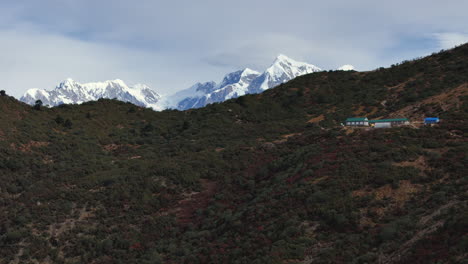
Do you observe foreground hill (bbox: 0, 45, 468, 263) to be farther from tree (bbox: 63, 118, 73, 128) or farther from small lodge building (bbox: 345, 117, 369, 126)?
small lodge building (bbox: 345, 117, 369, 126)

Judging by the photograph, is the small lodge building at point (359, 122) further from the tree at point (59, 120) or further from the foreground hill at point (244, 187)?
the tree at point (59, 120)

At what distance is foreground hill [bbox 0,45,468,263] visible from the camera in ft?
67.1

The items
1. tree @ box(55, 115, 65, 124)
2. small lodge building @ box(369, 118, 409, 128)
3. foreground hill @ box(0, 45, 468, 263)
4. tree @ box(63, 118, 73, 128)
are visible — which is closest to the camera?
foreground hill @ box(0, 45, 468, 263)

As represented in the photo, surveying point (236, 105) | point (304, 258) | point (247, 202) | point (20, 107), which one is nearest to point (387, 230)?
point (304, 258)

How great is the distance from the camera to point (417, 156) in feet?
94.7

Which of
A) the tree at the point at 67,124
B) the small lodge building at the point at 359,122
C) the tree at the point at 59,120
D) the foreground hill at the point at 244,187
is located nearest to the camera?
the foreground hill at the point at 244,187

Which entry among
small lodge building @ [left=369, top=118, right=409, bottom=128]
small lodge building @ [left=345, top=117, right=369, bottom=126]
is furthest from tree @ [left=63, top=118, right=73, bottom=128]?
small lodge building @ [left=369, top=118, right=409, bottom=128]

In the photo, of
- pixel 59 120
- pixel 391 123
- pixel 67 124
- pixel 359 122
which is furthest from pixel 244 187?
pixel 59 120

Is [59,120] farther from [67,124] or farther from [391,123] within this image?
[391,123]

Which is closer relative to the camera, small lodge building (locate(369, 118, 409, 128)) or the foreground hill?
the foreground hill

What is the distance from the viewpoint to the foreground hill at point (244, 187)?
20453 millimetres

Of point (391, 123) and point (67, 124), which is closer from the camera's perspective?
point (391, 123)

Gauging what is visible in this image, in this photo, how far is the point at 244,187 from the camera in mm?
37125

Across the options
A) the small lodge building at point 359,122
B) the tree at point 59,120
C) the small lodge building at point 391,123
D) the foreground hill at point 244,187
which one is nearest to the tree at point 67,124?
the foreground hill at point 244,187
